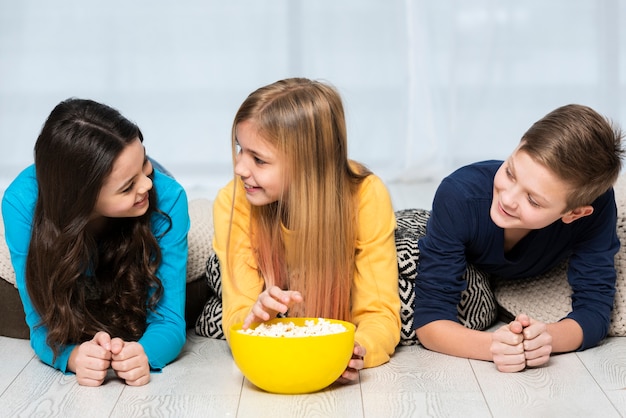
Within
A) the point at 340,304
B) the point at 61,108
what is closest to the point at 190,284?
the point at 340,304

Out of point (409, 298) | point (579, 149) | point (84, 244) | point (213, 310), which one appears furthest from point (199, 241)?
point (579, 149)

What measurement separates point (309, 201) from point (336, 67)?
2448 mm

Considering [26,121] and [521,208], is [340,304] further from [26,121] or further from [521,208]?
[26,121]

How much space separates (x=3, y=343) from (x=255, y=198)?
657 mm

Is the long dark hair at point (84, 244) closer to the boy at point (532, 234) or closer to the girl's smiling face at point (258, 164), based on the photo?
the girl's smiling face at point (258, 164)

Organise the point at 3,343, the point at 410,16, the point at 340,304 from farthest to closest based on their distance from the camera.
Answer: the point at 410,16 → the point at 3,343 → the point at 340,304

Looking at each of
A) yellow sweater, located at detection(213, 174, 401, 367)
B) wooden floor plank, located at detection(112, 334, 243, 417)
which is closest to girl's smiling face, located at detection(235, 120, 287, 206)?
yellow sweater, located at detection(213, 174, 401, 367)

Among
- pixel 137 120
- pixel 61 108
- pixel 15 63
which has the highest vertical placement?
pixel 61 108

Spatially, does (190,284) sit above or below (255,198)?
below

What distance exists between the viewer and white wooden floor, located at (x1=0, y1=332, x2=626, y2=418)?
58.6 inches

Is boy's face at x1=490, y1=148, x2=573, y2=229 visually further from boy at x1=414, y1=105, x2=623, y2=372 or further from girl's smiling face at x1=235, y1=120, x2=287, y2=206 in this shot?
girl's smiling face at x1=235, y1=120, x2=287, y2=206

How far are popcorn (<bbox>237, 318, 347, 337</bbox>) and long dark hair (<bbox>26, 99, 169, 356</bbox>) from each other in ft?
0.89

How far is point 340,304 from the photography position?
5.76ft

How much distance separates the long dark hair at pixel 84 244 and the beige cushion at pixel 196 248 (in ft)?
0.74
